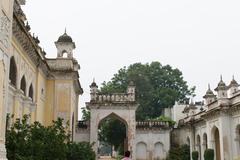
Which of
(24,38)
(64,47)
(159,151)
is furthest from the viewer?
(159,151)

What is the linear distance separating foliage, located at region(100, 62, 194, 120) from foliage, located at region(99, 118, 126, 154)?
5.29 metres

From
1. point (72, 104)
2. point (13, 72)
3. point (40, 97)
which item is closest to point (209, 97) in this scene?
point (72, 104)

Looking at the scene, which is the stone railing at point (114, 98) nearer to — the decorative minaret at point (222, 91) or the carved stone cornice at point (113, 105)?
the carved stone cornice at point (113, 105)

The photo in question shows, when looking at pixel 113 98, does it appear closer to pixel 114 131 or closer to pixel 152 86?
pixel 114 131

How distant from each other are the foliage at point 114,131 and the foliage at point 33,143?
22947 millimetres

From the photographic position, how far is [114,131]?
3369 cm

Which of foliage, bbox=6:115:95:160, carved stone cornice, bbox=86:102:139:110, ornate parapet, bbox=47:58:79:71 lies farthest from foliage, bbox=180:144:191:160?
foliage, bbox=6:115:95:160

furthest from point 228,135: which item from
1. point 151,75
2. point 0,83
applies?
point 151,75

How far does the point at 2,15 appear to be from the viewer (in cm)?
846

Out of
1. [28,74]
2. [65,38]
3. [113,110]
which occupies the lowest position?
[113,110]

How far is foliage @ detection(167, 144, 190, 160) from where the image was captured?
1153 inches

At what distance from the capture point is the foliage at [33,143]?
29.7 ft

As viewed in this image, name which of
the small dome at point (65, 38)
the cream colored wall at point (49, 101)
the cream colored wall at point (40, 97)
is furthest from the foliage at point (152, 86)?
the cream colored wall at point (40, 97)

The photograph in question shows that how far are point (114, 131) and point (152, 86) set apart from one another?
1102cm
